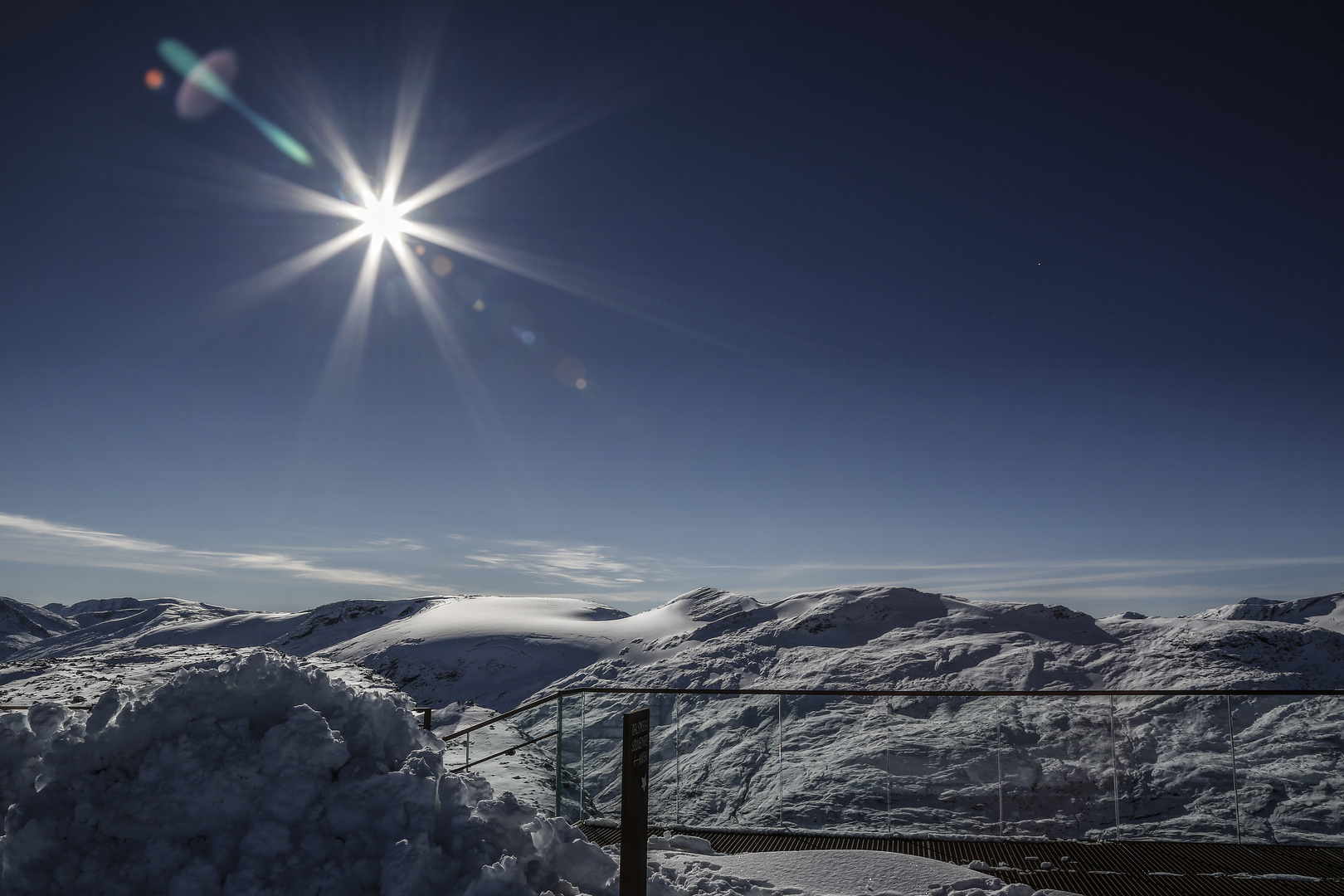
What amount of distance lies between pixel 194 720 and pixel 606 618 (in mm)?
67446

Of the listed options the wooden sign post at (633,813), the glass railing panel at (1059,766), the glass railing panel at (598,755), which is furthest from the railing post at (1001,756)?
the wooden sign post at (633,813)

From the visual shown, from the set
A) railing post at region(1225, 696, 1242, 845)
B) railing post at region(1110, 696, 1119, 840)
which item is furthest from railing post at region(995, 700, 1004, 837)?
railing post at region(1225, 696, 1242, 845)

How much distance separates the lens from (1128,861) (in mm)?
4199

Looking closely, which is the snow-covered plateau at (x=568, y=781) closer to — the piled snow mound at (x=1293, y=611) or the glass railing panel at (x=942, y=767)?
the glass railing panel at (x=942, y=767)

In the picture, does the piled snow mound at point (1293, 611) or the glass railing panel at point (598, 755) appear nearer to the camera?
the glass railing panel at point (598, 755)

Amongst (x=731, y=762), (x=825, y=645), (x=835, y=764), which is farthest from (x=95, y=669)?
(x=835, y=764)

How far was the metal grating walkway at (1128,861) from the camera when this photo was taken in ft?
12.6

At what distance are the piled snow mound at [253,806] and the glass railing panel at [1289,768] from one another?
4.34 metres

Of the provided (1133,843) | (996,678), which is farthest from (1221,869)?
(996,678)

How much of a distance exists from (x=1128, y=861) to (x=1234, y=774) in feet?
4.23

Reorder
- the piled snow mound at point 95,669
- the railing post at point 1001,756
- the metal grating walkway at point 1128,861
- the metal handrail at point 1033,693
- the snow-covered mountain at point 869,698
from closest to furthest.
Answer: the metal grating walkway at point 1128,861 < the metal handrail at point 1033,693 < the railing post at point 1001,756 < the snow-covered mountain at point 869,698 < the piled snow mound at point 95,669

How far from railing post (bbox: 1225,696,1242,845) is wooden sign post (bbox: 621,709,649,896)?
404 cm

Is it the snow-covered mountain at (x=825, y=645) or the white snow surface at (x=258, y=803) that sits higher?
the white snow surface at (x=258, y=803)

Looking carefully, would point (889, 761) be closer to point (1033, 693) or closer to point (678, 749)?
point (1033, 693)
